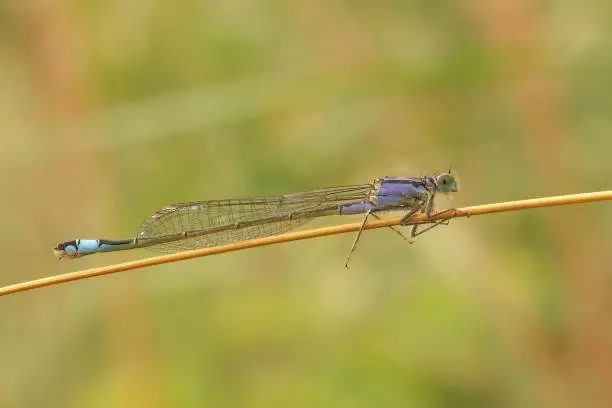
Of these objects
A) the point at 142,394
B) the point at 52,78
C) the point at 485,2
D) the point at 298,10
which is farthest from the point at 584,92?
the point at 52,78

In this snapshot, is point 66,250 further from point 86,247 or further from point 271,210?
point 271,210

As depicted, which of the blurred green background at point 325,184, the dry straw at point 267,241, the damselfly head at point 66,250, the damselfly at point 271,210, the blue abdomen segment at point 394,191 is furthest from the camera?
the blurred green background at point 325,184

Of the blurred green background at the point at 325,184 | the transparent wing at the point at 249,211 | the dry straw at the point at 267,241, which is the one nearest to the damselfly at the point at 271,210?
the transparent wing at the point at 249,211

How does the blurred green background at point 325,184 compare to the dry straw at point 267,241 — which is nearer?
the dry straw at point 267,241

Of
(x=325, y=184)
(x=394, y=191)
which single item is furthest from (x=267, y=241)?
(x=325, y=184)

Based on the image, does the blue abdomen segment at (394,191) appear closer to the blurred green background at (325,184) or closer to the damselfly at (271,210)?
the damselfly at (271,210)

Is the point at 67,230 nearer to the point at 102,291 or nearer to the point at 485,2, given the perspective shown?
the point at 102,291

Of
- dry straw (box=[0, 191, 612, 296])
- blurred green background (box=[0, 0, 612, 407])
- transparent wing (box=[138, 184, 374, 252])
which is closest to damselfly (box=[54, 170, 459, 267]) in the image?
transparent wing (box=[138, 184, 374, 252])
